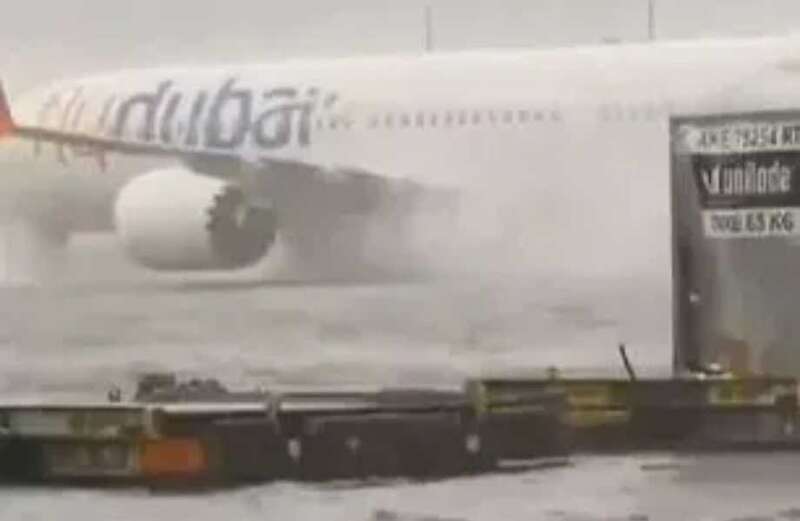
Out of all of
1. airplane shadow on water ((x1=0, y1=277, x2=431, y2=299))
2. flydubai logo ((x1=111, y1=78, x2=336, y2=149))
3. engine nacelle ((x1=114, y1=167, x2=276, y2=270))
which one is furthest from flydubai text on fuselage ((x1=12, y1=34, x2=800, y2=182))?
airplane shadow on water ((x1=0, y1=277, x2=431, y2=299))

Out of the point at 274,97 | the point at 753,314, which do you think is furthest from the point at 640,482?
the point at 274,97

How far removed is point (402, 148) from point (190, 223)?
0.66 meters

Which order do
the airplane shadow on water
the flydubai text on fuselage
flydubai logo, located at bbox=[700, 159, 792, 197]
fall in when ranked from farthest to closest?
the airplane shadow on water, the flydubai text on fuselage, flydubai logo, located at bbox=[700, 159, 792, 197]

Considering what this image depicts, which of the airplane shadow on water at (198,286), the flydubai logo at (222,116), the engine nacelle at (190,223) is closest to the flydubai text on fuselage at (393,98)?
the flydubai logo at (222,116)

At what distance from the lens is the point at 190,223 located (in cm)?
677

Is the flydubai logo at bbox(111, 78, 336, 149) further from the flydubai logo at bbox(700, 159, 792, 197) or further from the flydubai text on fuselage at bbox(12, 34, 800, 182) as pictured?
the flydubai logo at bbox(700, 159, 792, 197)

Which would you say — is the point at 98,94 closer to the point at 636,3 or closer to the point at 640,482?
the point at 636,3

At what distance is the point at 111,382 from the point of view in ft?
22.3

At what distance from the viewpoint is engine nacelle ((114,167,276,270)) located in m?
6.72

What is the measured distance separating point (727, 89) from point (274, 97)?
1346 millimetres

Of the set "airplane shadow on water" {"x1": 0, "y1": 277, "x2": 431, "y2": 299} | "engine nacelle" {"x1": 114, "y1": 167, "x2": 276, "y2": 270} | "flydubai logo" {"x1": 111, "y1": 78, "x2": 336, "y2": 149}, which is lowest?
"airplane shadow on water" {"x1": 0, "y1": 277, "x2": 431, "y2": 299}

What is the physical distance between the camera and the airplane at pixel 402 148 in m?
6.43

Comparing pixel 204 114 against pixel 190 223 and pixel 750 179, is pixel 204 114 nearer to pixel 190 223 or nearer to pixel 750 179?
pixel 190 223

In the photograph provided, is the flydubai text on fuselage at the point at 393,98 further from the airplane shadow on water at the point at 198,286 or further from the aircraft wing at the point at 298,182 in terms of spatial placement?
the airplane shadow on water at the point at 198,286
